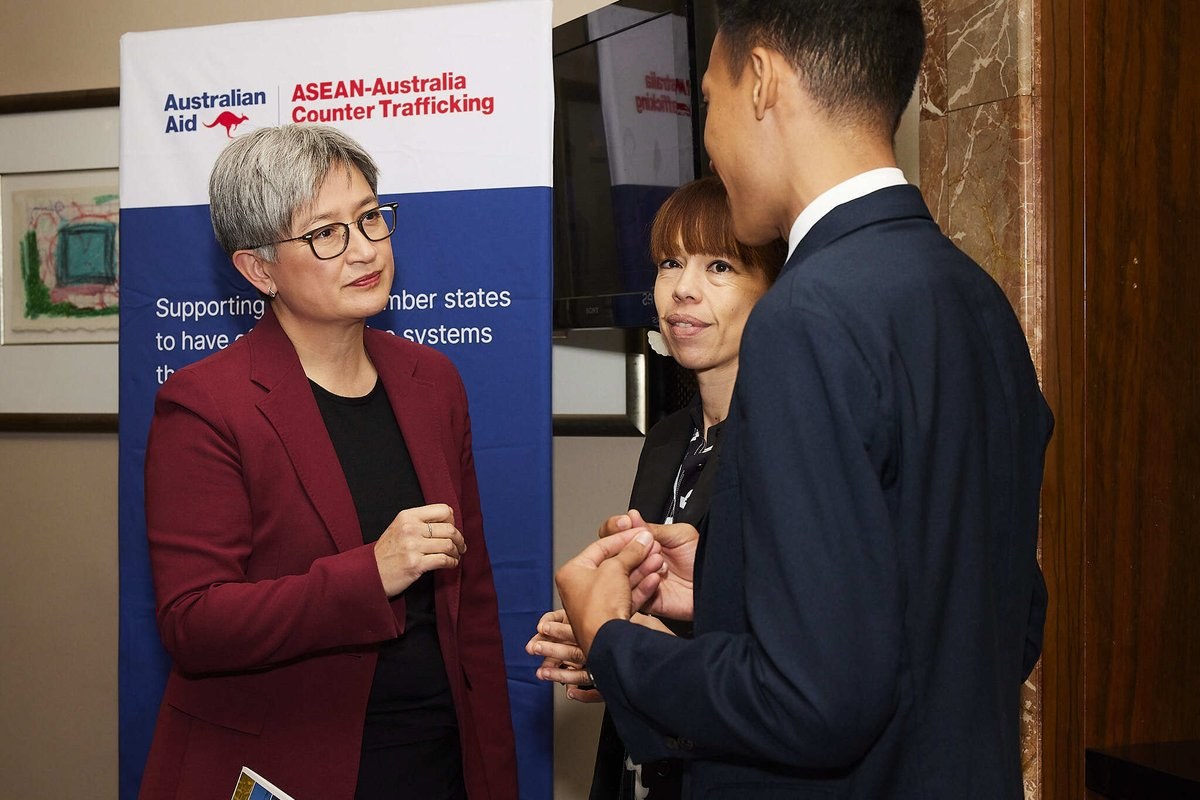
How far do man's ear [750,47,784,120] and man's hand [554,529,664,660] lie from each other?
51cm

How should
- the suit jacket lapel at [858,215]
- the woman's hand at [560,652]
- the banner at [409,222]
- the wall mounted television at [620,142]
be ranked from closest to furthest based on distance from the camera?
the suit jacket lapel at [858,215] → the woman's hand at [560,652] → the banner at [409,222] → the wall mounted television at [620,142]

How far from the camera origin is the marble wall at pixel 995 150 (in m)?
2.08

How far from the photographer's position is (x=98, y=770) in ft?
11.8

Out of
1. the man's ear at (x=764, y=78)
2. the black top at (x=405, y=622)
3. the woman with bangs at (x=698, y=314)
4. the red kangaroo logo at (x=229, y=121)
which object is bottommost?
the black top at (x=405, y=622)

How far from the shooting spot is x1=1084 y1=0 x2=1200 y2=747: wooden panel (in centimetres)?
214

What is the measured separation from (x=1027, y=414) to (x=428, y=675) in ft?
3.54

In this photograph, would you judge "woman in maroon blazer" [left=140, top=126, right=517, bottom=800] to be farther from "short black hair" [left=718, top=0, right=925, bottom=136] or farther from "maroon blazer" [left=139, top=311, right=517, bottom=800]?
"short black hair" [left=718, top=0, right=925, bottom=136]

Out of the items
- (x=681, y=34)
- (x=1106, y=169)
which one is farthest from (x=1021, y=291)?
(x=681, y=34)

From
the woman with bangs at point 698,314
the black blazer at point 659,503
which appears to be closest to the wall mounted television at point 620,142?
the woman with bangs at point 698,314

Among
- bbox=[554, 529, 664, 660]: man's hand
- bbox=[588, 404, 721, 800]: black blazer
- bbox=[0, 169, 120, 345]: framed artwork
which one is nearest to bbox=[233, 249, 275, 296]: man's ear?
bbox=[588, 404, 721, 800]: black blazer

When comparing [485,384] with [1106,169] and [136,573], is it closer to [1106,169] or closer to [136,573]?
[136,573]

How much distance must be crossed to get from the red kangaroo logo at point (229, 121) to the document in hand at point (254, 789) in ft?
4.45

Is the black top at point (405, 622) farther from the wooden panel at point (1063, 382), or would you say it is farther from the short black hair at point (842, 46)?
the wooden panel at point (1063, 382)

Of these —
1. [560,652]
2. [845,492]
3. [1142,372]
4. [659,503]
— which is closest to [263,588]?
[560,652]
